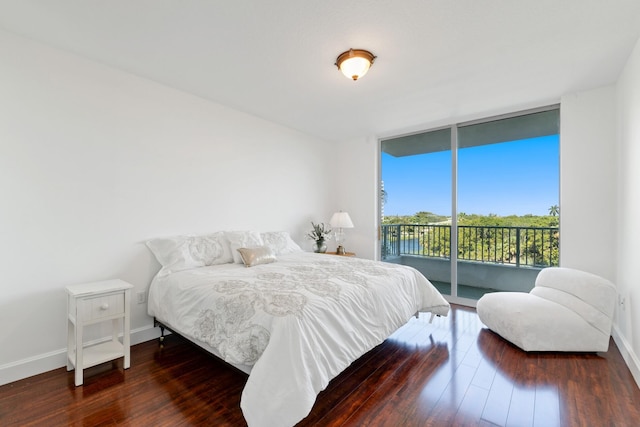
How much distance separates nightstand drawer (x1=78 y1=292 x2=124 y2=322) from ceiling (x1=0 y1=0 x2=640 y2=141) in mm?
1981

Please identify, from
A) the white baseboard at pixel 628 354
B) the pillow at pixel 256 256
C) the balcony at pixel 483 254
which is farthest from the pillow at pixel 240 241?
the white baseboard at pixel 628 354

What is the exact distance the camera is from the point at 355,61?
234 cm

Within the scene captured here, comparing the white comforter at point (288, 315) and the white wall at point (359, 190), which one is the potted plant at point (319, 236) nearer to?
the white wall at point (359, 190)

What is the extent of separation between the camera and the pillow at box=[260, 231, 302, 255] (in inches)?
144

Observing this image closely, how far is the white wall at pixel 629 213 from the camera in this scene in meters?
2.24

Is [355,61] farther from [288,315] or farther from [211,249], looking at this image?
[211,249]

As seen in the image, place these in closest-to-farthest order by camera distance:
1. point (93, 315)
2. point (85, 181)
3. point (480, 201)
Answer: point (93, 315)
point (85, 181)
point (480, 201)

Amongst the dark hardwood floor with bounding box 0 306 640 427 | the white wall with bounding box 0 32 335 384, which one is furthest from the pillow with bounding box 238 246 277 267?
the dark hardwood floor with bounding box 0 306 640 427

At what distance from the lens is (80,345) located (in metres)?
2.04

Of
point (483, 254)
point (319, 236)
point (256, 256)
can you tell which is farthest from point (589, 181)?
point (256, 256)

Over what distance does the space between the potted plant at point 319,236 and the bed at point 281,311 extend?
129cm

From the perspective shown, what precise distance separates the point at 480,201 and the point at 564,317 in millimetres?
1843

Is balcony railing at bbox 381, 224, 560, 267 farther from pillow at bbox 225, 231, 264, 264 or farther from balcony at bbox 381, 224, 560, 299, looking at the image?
pillow at bbox 225, 231, 264, 264

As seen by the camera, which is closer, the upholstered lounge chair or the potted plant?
the upholstered lounge chair
